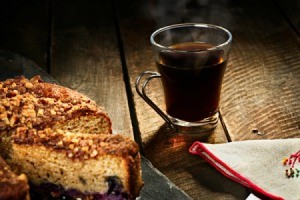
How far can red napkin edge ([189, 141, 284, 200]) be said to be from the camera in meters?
2.30

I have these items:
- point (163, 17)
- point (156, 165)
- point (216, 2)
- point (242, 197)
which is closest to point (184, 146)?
point (156, 165)

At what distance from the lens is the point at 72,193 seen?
2.27 meters

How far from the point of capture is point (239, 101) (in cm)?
299

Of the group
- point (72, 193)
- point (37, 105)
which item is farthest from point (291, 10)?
point (72, 193)

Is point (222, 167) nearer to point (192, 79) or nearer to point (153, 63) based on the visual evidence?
point (192, 79)

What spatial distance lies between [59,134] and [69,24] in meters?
1.83

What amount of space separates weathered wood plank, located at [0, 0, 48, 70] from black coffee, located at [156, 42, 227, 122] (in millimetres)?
979

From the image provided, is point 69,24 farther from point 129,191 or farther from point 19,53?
point 129,191

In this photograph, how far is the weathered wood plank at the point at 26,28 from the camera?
3.62 metres

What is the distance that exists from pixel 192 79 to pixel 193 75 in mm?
19

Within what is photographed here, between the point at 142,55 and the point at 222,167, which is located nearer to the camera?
the point at 222,167

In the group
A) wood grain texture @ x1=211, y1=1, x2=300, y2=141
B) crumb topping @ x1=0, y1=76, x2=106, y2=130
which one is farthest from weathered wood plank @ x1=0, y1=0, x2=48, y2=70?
wood grain texture @ x1=211, y1=1, x2=300, y2=141

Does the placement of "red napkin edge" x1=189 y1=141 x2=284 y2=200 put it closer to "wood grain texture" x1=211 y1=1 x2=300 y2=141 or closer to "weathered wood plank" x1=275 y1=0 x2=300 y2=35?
"wood grain texture" x1=211 y1=1 x2=300 y2=141

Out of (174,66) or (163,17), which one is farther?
(163,17)
